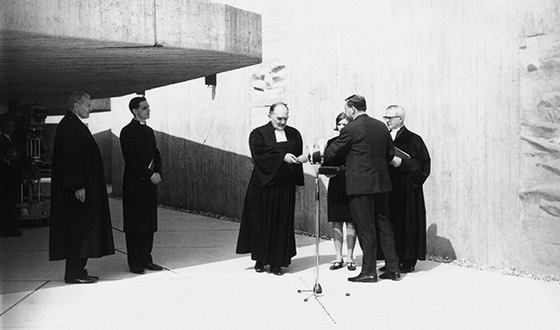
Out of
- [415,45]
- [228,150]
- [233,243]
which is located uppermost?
[415,45]

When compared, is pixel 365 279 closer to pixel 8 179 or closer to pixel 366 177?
pixel 366 177

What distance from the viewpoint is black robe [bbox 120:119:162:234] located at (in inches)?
311

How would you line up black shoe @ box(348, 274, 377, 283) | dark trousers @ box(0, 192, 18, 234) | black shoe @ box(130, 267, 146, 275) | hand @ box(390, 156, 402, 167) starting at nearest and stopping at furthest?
black shoe @ box(348, 274, 377, 283), hand @ box(390, 156, 402, 167), black shoe @ box(130, 267, 146, 275), dark trousers @ box(0, 192, 18, 234)

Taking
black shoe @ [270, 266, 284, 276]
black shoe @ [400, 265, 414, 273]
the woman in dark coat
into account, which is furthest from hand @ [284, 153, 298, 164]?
black shoe @ [400, 265, 414, 273]

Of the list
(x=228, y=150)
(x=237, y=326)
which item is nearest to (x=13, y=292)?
(x=237, y=326)

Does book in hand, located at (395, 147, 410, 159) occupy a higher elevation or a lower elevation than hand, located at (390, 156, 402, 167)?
higher

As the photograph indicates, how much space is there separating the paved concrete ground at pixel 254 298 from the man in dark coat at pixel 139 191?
0.85ft

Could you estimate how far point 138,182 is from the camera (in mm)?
8023

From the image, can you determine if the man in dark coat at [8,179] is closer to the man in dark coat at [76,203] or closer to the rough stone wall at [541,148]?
the man in dark coat at [76,203]

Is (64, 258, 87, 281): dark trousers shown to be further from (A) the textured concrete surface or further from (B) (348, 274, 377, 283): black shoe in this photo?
(B) (348, 274, 377, 283): black shoe

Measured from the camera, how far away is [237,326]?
214 inches

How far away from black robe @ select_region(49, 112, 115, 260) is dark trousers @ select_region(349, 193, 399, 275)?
2.59 metres

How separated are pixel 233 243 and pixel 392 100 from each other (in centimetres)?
311

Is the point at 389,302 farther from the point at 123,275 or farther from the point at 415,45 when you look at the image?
the point at 415,45
